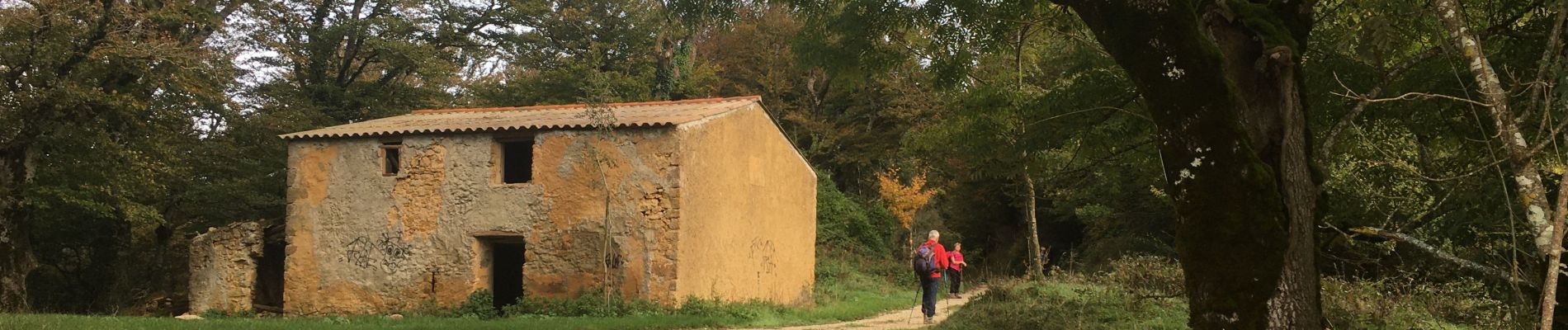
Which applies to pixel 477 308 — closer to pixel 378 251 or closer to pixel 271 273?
pixel 378 251

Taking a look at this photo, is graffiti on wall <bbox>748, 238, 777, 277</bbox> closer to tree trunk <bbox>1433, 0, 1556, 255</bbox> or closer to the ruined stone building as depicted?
the ruined stone building

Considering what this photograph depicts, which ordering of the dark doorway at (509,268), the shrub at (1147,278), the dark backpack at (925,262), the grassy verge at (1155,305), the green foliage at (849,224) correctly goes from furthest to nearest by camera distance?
1. the green foliage at (849,224)
2. the dark doorway at (509,268)
3. the dark backpack at (925,262)
4. the shrub at (1147,278)
5. the grassy verge at (1155,305)

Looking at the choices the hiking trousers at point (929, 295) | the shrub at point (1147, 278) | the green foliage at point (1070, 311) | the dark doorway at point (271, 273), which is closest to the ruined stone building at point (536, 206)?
the dark doorway at point (271, 273)

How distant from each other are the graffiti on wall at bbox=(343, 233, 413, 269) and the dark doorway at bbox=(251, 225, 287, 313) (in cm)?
269

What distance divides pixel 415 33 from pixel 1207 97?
28.1 meters

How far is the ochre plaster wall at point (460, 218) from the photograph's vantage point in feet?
51.7

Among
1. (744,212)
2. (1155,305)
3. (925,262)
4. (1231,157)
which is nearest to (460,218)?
(744,212)

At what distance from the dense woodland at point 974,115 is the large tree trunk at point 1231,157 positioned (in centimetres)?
2

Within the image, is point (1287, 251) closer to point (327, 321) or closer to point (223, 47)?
point (327, 321)

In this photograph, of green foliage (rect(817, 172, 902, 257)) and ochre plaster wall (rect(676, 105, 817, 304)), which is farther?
green foliage (rect(817, 172, 902, 257))

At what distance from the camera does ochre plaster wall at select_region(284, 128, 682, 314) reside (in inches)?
620

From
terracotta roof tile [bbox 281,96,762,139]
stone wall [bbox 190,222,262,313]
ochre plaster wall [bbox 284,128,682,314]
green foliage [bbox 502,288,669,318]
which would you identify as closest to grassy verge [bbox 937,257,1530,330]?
green foliage [bbox 502,288,669,318]

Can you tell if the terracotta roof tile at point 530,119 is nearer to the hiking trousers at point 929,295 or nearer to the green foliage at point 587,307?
the green foliage at point 587,307

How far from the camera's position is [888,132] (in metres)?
35.1
